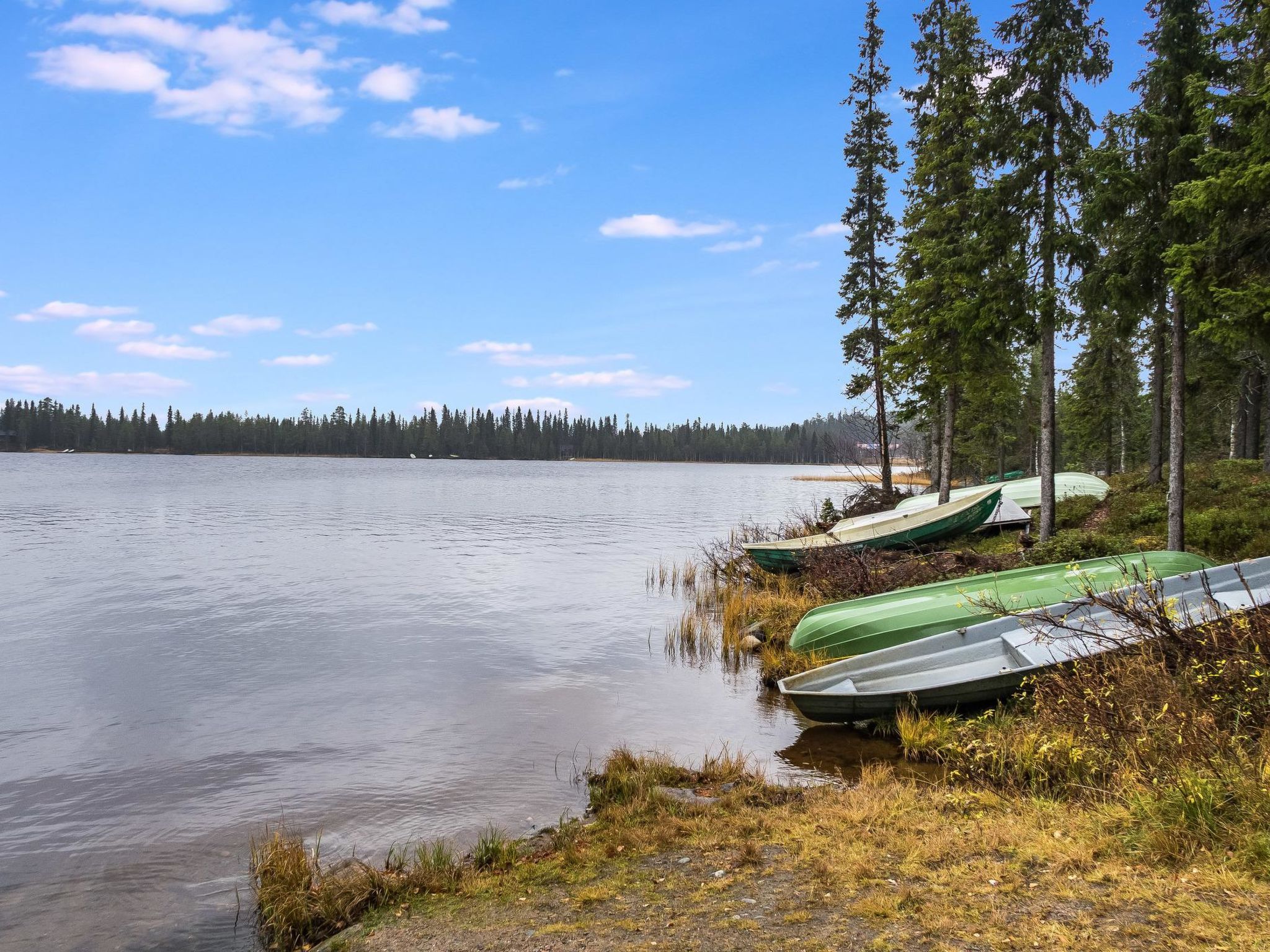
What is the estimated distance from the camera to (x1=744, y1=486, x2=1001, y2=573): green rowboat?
20.1m

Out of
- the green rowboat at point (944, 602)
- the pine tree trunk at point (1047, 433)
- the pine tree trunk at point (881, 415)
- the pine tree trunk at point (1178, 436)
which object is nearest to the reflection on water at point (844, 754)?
the green rowboat at point (944, 602)

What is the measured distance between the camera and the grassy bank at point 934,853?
4262 mm

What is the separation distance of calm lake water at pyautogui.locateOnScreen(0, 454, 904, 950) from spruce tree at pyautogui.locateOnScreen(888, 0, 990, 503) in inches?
430

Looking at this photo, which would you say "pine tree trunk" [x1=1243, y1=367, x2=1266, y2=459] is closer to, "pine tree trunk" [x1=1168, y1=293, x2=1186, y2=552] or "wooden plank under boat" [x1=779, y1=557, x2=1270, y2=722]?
"pine tree trunk" [x1=1168, y1=293, x2=1186, y2=552]

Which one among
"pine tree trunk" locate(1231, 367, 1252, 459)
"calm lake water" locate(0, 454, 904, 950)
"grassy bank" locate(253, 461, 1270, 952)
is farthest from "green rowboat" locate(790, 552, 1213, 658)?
"pine tree trunk" locate(1231, 367, 1252, 459)

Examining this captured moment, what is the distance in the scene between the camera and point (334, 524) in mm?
38031

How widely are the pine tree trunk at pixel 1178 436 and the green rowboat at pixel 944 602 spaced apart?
3.54 m

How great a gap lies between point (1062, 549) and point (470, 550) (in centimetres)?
2041

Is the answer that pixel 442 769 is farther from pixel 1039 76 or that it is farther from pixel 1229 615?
pixel 1039 76

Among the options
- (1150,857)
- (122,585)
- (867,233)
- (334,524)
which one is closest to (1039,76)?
(867,233)

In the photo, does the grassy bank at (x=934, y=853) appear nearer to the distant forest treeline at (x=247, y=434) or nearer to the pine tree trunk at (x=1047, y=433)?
the pine tree trunk at (x=1047, y=433)

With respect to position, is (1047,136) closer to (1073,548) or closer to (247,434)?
(1073,548)

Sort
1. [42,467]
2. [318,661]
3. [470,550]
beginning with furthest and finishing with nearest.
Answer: [42,467]
[470,550]
[318,661]

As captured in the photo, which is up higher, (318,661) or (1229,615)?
(1229,615)
